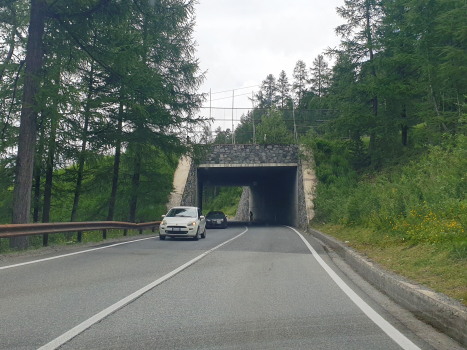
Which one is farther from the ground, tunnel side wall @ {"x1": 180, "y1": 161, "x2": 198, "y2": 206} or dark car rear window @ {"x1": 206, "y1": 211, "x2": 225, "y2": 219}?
tunnel side wall @ {"x1": 180, "y1": 161, "x2": 198, "y2": 206}

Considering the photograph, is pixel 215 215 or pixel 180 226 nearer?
pixel 180 226

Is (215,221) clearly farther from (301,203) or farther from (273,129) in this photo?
(273,129)

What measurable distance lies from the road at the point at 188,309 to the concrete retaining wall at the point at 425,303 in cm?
42

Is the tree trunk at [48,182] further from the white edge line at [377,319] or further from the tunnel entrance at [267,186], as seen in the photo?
the tunnel entrance at [267,186]

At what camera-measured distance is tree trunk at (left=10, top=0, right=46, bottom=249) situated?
46.2 feet

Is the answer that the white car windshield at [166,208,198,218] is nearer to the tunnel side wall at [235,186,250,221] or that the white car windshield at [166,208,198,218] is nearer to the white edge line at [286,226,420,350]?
the white edge line at [286,226,420,350]

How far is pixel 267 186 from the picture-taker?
2103 inches

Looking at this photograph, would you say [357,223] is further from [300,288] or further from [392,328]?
[392,328]

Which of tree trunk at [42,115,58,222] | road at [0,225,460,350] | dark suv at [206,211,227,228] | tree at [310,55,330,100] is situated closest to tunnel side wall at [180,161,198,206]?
dark suv at [206,211,227,228]

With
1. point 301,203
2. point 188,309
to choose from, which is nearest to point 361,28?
point 301,203

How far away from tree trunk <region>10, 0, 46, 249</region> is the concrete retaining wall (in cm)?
Result: 1090

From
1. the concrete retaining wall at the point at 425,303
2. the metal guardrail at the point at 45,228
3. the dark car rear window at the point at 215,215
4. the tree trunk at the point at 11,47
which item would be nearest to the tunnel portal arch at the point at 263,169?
the dark car rear window at the point at 215,215

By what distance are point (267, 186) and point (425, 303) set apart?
157ft

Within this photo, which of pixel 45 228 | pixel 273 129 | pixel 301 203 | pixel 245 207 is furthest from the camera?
pixel 245 207
